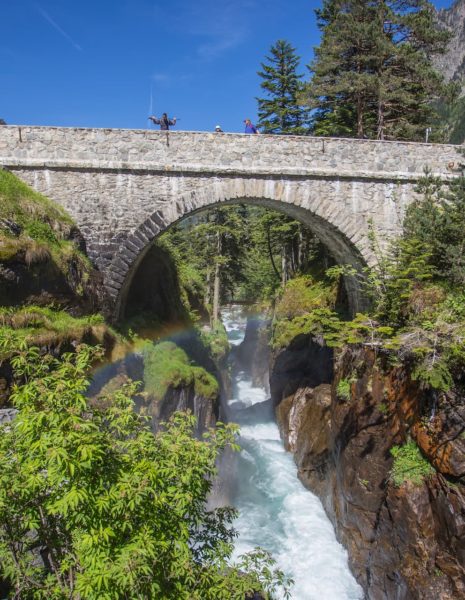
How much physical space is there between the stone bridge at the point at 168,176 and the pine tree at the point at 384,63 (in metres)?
4.95

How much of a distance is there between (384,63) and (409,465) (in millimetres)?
Result: 16640

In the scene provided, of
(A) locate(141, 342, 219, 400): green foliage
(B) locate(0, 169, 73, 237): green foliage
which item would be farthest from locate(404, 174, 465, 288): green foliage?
(B) locate(0, 169, 73, 237): green foliage

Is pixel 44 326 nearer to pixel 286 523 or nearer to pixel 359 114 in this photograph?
pixel 286 523

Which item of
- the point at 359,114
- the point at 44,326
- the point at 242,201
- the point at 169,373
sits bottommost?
the point at 169,373

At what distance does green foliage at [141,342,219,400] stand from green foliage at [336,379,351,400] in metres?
4.79

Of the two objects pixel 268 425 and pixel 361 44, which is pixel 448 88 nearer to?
pixel 361 44

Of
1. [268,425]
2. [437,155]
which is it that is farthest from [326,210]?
[268,425]

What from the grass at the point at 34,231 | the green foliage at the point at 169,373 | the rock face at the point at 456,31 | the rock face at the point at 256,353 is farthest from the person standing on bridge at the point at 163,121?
the rock face at the point at 456,31

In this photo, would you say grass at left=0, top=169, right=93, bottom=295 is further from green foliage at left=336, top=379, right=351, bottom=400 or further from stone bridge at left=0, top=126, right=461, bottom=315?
green foliage at left=336, top=379, right=351, bottom=400

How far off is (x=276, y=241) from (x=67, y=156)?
15912 mm

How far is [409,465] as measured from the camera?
754cm

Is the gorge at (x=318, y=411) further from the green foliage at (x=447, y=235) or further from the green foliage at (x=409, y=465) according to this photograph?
the green foliage at (x=447, y=235)

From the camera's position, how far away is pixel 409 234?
10.8m

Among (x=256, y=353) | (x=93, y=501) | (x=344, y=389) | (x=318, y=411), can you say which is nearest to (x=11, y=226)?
(x=93, y=501)
